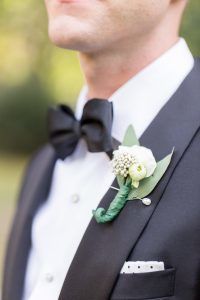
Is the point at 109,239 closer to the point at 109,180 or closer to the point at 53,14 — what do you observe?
the point at 109,180

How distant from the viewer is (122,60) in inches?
60.5

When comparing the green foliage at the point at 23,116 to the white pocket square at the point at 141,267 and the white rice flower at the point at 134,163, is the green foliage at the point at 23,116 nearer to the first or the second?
the white rice flower at the point at 134,163

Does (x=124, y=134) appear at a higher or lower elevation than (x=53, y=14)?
lower

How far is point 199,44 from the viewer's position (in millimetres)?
2033

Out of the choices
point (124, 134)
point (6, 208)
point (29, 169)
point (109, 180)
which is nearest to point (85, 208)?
point (109, 180)

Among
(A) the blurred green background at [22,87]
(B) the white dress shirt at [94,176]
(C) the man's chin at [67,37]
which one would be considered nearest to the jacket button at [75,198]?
(B) the white dress shirt at [94,176]

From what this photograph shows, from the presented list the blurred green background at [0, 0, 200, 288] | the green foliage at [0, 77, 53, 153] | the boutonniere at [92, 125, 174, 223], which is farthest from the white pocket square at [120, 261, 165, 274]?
the green foliage at [0, 77, 53, 153]

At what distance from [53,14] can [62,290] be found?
0.62m

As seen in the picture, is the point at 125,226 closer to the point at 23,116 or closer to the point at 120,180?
the point at 120,180

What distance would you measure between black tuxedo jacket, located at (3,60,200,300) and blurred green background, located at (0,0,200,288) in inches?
54.0

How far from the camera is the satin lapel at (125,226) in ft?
4.42

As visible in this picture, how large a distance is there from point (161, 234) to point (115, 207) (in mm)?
115

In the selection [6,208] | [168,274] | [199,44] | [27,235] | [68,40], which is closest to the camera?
[168,274]

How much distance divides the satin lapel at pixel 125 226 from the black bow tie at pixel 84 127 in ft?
0.40
